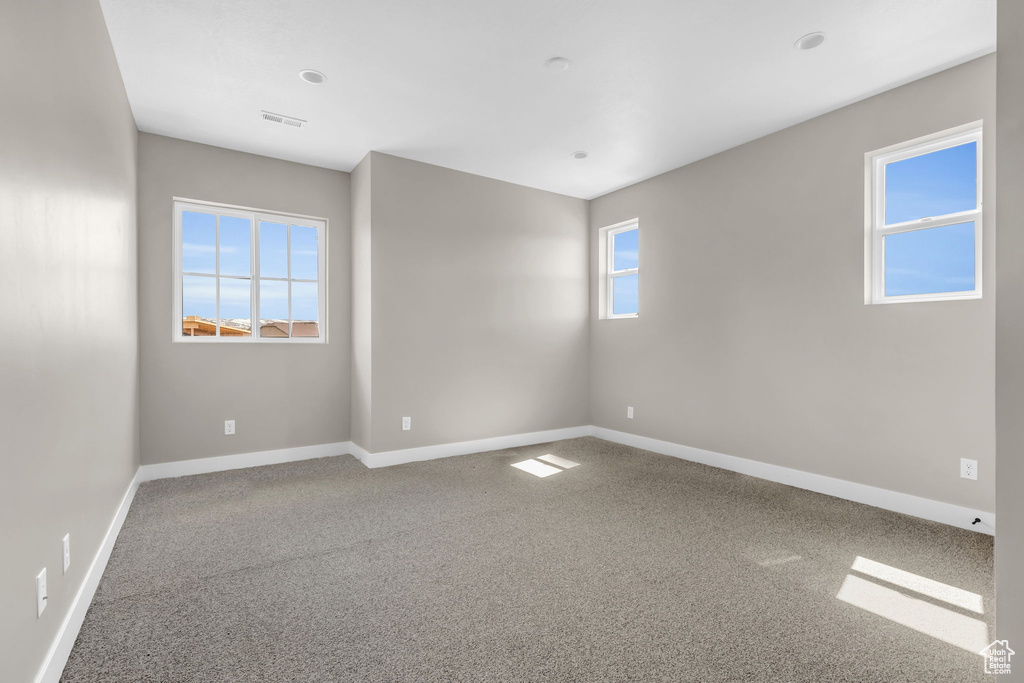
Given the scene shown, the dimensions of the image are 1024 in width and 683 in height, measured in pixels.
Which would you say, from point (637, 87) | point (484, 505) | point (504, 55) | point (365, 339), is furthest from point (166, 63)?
point (484, 505)

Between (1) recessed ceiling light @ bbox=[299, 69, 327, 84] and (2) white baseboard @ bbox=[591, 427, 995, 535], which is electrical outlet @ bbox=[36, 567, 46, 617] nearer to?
(1) recessed ceiling light @ bbox=[299, 69, 327, 84]

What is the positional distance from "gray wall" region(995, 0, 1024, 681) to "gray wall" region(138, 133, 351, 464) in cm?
452

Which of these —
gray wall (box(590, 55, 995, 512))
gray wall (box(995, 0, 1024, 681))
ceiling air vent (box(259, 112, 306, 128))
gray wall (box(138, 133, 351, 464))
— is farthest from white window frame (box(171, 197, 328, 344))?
gray wall (box(995, 0, 1024, 681))

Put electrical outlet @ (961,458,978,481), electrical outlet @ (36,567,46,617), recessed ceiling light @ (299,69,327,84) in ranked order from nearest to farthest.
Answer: electrical outlet @ (36,567,46,617)
electrical outlet @ (961,458,978,481)
recessed ceiling light @ (299,69,327,84)

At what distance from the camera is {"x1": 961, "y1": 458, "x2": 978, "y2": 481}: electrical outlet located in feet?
9.14

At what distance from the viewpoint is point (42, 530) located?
1489 mm

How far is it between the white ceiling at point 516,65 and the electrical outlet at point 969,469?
235 centimetres

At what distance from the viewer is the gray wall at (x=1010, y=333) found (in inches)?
42.2

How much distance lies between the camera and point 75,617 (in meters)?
1.80

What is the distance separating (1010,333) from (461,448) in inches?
161

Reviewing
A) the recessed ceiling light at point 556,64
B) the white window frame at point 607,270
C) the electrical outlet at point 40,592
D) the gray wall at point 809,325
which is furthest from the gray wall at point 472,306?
the electrical outlet at point 40,592

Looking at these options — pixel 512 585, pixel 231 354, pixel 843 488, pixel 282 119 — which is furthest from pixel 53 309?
pixel 843 488

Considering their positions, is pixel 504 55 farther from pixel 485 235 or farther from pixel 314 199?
pixel 314 199

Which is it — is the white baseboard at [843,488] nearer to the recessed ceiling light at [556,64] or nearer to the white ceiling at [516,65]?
the white ceiling at [516,65]
